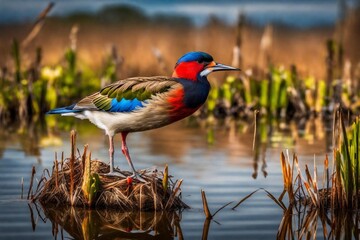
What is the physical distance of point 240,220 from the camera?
9.06 m

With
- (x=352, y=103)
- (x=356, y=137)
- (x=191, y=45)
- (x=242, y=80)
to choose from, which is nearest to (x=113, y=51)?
(x=242, y=80)

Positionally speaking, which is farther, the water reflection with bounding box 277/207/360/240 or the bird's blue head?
the bird's blue head

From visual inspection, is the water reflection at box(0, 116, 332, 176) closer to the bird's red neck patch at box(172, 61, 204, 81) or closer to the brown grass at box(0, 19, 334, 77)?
the bird's red neck patch at box(172, 61, 204, 81)

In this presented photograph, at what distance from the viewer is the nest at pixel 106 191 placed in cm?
944

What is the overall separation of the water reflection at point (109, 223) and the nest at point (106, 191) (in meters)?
0.11

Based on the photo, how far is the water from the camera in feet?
28.7

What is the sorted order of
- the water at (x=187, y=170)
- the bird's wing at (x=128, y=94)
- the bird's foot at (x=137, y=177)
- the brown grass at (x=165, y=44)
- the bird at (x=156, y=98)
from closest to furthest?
the water at (x=187, y=170)
the bird at (x=156, y=98)
the bird's wing at (x=128, y=94)
the bird's foot at (x=137, y=177)
the brown grass at (x=165, y=44)

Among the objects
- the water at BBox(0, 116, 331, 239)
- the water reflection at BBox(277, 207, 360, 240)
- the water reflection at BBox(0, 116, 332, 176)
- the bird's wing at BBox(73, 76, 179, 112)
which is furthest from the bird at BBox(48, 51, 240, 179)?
the water reflection at BBox(0, 116, 332, 176)

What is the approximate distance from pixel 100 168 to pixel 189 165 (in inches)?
107

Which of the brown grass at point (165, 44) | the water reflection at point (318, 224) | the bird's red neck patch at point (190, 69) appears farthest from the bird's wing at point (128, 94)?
the brown grass at point (165, 44)

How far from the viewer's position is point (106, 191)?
9516 millimetres

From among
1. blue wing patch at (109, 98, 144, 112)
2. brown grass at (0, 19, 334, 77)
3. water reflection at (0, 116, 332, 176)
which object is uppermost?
brown grass at (0, 19, 334, 77)

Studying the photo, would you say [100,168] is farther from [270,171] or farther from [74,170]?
[270,171]

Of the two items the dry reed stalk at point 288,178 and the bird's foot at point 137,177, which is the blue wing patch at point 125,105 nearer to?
the bird's foot at point 137,177
